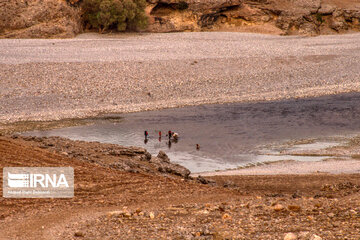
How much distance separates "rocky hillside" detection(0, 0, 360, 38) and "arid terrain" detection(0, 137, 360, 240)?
3363cm

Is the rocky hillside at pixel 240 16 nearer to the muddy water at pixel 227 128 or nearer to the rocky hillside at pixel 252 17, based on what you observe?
the rocky hillside at pixel 252 17

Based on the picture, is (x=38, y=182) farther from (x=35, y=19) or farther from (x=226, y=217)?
(x=35, y=19)

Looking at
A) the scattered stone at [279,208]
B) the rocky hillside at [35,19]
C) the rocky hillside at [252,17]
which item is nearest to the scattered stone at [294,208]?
the scattered stone at [279,208]

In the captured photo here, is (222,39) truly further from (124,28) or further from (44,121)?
(44,121)

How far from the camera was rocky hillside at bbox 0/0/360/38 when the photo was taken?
47.2 meters

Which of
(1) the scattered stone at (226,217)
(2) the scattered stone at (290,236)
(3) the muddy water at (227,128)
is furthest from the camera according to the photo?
(3) the muddy water at (227,128)

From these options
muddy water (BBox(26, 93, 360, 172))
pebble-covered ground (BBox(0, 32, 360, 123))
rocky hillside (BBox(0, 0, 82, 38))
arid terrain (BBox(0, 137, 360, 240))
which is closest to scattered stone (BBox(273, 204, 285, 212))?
arid terrain (BBox(0, 137, 360, 240))

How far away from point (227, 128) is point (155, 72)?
11.4 m

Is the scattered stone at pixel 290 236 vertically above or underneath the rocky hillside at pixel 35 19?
underneath

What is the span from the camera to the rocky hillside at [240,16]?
155 ft

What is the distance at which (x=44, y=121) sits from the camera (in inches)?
1024

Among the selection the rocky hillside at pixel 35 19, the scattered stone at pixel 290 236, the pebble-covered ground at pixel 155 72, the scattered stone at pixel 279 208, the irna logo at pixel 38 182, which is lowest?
the pebble-covered ground at pixel 155 72

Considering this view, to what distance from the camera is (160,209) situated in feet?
34.0

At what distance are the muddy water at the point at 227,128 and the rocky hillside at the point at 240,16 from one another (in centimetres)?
2190
